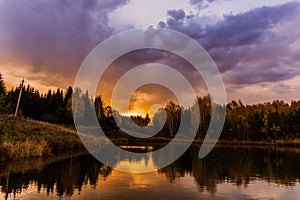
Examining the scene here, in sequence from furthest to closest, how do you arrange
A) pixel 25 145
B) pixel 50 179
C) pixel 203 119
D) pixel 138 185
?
pixel 203 119 < pixel 25 145 < pixel 50 179 < pixel 138 185

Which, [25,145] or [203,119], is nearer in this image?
[25,145]

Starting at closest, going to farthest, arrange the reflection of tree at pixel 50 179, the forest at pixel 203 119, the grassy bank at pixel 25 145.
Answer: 1. the reflection of tree at pixel 50 179
2. the grassy bank at pixel 25 145
3. the forest at pixel 203 119

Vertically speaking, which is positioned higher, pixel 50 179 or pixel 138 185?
pixel 50 179

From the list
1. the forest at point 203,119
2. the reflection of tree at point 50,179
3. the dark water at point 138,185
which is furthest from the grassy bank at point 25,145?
the forest at point 203,119

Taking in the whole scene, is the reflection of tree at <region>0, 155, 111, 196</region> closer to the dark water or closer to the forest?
the dark water

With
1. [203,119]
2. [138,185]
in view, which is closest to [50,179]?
[138,185]

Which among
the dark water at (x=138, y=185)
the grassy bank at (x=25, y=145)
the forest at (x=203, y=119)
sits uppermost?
the forest at (x=203, y=119)

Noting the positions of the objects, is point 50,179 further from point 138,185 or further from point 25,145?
point 25,145

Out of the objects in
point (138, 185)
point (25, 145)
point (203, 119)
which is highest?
point (203, 119)

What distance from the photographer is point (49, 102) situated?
9875 centimetres

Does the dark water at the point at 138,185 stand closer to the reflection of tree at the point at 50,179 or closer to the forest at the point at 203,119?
the reflection of tree at the point at 50,179

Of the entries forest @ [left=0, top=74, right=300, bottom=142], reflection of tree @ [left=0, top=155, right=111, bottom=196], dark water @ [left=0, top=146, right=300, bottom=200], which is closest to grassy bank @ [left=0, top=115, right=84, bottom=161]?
dark water @ [left=0, top=146, right=300, bottom=200]

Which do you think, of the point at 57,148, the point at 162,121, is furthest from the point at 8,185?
the point at 162,121

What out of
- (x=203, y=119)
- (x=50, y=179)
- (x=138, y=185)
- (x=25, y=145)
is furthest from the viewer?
(x=203, y=119)
